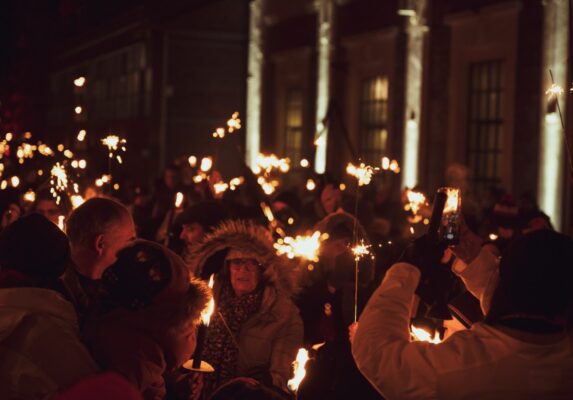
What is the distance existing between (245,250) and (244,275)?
17cm

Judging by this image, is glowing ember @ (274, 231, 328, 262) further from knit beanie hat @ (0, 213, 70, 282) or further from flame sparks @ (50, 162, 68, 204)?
knit beanie hat @ (0, 213, 70, 282)

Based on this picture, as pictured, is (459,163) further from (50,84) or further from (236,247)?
Result: (50,84)

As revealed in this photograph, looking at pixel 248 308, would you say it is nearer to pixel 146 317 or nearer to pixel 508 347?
pixel 146 317

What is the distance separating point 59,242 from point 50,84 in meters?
47.2

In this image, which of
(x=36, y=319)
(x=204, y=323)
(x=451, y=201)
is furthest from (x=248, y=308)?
(x=36, y=319)

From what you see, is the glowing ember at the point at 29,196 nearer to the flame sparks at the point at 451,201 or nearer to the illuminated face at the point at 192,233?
the illuminated face at the point at 192,233

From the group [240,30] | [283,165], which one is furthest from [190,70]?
[283,165]

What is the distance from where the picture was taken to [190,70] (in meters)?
32.6

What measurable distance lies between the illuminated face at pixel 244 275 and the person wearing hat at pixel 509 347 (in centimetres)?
279

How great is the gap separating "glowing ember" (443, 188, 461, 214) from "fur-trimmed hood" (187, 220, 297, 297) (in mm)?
2658

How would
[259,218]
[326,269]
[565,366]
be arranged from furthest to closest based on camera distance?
[259,218] → [326,269] → [565,366]

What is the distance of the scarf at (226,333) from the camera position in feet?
19.0

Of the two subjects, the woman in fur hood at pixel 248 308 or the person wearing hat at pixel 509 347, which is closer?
the person wearing hat at pixel 509 347

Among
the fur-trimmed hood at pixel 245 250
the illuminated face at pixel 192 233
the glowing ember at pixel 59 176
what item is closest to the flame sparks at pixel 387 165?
the fur-trimmed hood at pixel 245 250
